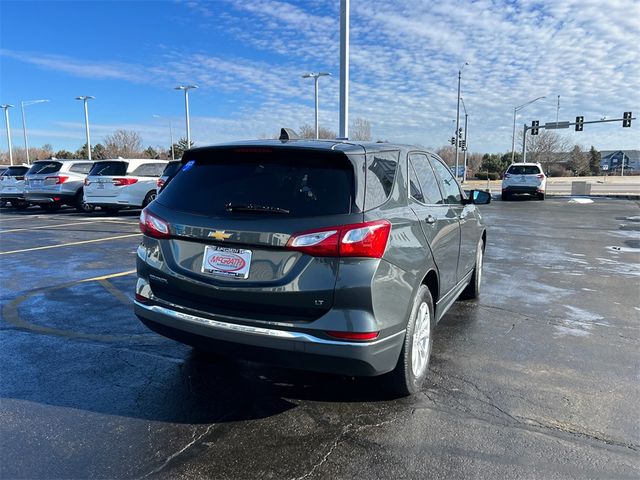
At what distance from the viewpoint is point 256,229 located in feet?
9.87

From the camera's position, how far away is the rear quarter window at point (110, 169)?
1616 cm

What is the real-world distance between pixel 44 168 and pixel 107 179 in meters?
3.55

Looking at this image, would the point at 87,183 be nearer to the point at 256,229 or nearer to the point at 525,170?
the point at 256,229

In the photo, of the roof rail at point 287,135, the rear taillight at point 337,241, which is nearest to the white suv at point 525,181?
the roof rail at point 287,135

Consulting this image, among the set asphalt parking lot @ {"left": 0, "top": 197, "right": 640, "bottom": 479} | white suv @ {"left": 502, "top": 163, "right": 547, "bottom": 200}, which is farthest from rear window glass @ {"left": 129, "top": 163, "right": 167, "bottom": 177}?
white suv @ {"left": 502, "top": 163, "right": 547, "bottom": 200}

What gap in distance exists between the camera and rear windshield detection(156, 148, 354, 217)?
121 inches

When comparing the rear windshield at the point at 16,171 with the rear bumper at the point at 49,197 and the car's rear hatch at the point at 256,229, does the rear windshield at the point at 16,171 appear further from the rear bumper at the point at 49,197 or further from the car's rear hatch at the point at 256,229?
the car's rear hatch at the point at 256,229

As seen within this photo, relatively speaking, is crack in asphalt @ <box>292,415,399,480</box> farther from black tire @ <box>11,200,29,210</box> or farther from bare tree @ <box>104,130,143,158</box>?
bare tree @ <box>104,130,143,158</box>

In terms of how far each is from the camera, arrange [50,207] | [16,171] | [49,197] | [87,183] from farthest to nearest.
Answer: [16,171] < [50,207] < [49,197] < [87,183]

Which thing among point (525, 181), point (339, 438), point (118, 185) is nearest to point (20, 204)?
point (118, 185)

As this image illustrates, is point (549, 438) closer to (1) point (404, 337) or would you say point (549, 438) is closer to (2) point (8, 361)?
(1) point (404, 337)

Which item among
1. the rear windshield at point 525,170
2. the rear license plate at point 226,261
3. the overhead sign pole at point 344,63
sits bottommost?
the rear license plate at point 226,261

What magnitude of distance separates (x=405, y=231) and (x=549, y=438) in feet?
5.07

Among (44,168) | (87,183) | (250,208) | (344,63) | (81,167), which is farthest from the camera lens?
(81,167)
